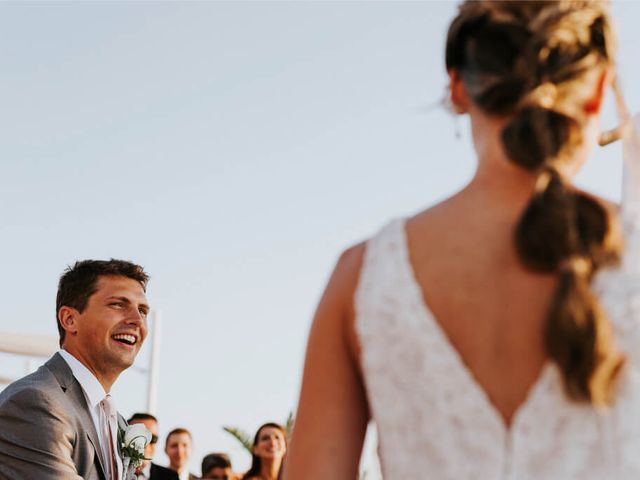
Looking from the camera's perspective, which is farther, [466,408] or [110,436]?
[110,436]

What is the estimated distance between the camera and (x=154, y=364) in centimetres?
2208

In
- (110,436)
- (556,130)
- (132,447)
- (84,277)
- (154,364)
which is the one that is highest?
(556,130)

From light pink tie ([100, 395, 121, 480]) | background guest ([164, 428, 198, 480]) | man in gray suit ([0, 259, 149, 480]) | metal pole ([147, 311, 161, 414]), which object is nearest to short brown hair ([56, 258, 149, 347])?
man in gray suit ([0, 259, 149, 480])

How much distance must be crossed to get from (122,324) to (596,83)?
4747 mm

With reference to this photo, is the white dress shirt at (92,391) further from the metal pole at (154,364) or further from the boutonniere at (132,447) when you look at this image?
the metal pole at (154,364)

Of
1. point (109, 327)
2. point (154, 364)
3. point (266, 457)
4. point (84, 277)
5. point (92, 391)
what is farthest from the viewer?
point (154, 364)

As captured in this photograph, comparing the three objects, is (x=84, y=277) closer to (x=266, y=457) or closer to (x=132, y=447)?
(x=132, y=447)

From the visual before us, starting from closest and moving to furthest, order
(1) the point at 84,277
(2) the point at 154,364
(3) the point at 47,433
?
(3) the point at 47,433, (1) the point at 84,277, (2) the point at 154,364

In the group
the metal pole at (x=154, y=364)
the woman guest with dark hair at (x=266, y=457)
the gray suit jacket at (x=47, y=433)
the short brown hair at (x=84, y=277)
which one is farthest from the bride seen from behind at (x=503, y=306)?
the metal pole at (x=154, y=364)

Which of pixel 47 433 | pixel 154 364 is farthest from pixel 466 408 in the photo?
pixel 154 364

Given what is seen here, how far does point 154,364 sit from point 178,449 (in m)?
10.0

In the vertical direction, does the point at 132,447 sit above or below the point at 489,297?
below

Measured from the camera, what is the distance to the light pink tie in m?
5.77

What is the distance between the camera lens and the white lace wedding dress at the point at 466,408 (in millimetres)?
1923
